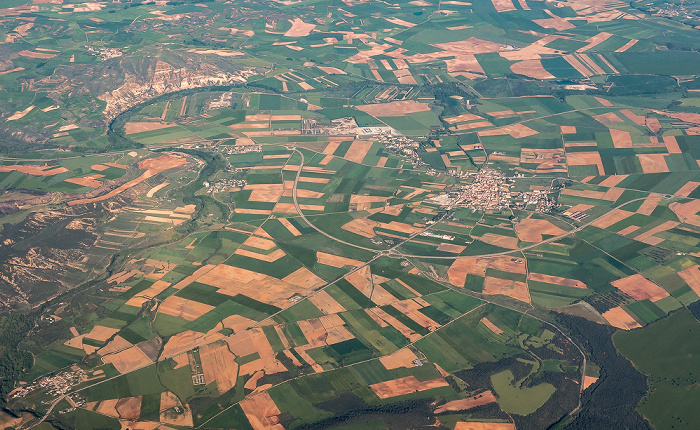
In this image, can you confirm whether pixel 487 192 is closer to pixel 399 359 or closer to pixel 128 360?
pixel 399 359

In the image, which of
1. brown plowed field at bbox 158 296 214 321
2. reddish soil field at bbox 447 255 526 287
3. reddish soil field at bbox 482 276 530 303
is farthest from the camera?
reddish soil field at bbox 447 255 526 287

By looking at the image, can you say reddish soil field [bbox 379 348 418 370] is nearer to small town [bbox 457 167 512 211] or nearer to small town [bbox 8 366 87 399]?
small town [bbox 8 366 87 399]

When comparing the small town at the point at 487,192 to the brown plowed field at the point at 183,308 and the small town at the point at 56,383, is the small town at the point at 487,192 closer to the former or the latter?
the brown plowed field at the point at 183,308

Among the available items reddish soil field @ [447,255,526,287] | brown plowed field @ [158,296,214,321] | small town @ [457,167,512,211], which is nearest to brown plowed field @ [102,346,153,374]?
brown plowed field @ [158,296,214,321]

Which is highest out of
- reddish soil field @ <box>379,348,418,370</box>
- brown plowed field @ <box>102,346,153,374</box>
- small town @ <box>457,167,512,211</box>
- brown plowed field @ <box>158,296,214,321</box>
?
reddish soil field @ <box>379,348,418,370</box>

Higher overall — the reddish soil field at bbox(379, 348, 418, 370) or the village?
the reddish soil field at bbox(379, 348, 418, 370)

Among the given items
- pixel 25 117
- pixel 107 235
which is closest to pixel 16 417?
pixel 107 235

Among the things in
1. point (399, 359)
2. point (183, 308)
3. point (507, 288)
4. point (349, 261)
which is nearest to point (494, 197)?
point (507, 288)

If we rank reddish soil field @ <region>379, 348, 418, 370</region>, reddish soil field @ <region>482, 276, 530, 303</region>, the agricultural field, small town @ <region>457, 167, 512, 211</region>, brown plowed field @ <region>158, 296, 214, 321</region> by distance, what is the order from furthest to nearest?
1. small town @ <region>457, 167, 512, 211</region>
2. reddish soil field @ <region>482, 276, 530, 303</region>
3. brown plowed field @ <region>158, 296, 214, 321</region>
4. reddish soil field @ <region>379, 348, 418, 370</region>
5. the agricultural field
